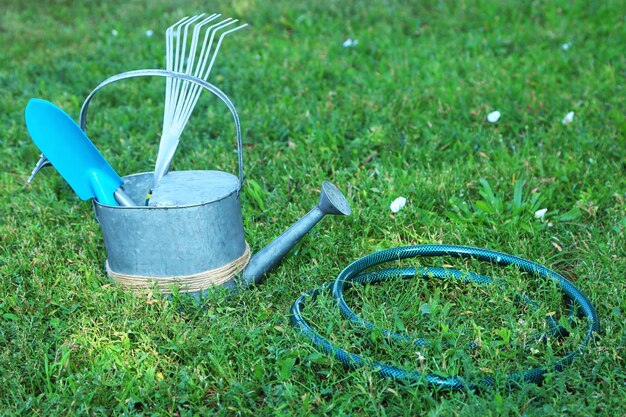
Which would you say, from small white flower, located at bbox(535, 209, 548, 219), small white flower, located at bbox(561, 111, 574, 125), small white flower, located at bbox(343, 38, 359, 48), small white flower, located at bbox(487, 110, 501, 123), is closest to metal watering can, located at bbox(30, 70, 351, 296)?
small white flower, located at bbox(535, 209, 548, 219)

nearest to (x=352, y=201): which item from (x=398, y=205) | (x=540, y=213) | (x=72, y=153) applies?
(x=398, y=205)

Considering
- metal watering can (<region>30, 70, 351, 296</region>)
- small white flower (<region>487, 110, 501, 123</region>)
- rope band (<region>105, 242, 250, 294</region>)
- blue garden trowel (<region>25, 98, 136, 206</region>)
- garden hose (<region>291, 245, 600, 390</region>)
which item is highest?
blue garden trowel (<region>25, 98, 136, 206</region>)

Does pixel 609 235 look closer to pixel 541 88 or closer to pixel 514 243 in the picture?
pixel 514 243

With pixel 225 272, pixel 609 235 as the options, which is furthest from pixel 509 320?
pixel 225 272

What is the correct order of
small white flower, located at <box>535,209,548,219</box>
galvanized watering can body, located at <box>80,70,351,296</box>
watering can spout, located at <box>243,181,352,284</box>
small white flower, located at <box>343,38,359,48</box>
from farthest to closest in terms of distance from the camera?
small white flower, located at <box>343,38,359,48</box> < small white flower, located at <box>535,209,548,219</box> < watering can spout, located at <box>243,181,352,284</box> < galvanized watering can body, located at <box>80,70,351,296</box>

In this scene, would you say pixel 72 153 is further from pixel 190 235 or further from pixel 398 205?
pixel 398 205

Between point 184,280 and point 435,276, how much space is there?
82cm

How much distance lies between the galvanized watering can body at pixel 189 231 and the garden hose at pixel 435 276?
22cm

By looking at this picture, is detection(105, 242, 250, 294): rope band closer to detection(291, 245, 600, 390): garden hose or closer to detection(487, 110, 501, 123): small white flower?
detection(291, 245, 600, 390): garden hose

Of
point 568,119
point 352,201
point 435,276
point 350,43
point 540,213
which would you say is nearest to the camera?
point 435,276

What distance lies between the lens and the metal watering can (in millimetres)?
2191

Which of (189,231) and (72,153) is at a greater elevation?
(72,153)

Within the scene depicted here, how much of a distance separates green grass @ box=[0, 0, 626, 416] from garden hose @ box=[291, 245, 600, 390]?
0.04m

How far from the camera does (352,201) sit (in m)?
2.85
